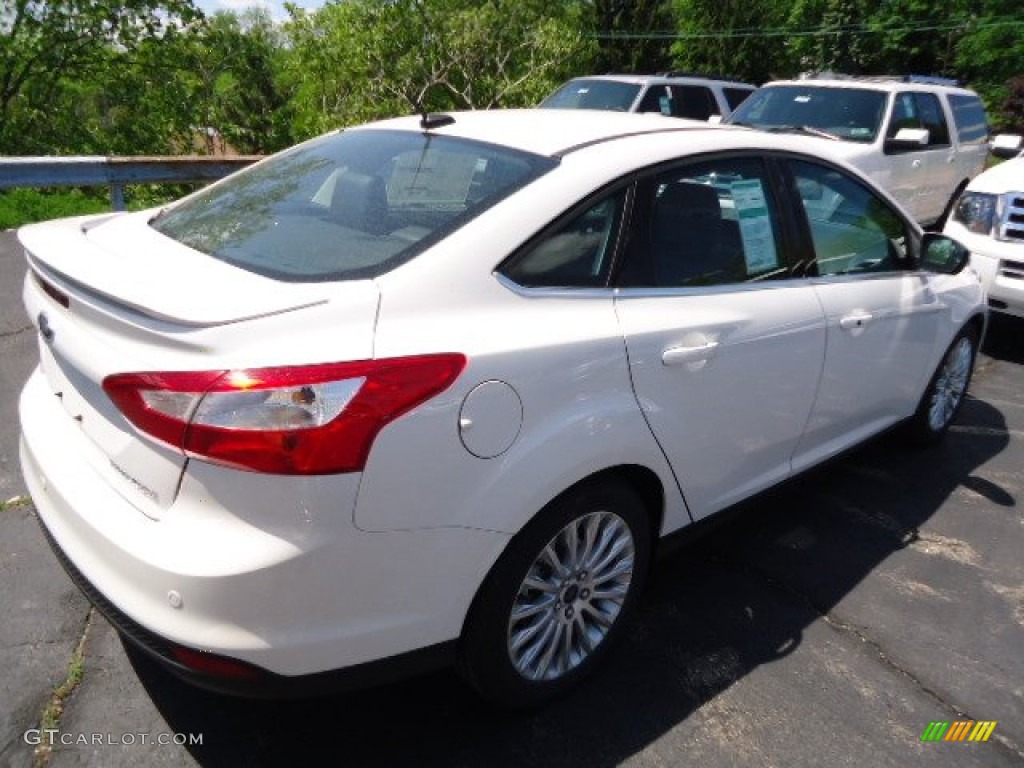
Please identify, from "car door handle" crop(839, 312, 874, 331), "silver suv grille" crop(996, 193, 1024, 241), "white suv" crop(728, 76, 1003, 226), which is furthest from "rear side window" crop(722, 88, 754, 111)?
"car door handle" crop(839, 312, 874, 331)

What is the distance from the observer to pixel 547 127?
9.19 ft

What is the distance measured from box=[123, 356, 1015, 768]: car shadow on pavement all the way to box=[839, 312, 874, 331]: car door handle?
0.64 metres

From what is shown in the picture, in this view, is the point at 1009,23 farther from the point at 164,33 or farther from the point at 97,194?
the point at 97,194

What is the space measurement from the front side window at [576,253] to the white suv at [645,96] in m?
7.68

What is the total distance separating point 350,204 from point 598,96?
8418 mm

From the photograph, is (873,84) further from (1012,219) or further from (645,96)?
(1012,219)

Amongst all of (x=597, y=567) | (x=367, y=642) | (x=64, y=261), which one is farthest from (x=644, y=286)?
(x=64, y=261)

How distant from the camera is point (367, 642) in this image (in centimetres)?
195

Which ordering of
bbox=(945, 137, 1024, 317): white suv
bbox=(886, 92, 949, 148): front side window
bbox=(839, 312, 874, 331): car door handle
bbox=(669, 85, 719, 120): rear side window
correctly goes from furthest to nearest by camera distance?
1. bbox=(669, 85, 719, 120): rear side window
2. bbox=(886, 92, 949, 148): front side window
3. bbox=(945, 137, 1024, 317): white suv
4. bbox=(839, 312, 874, 331): car door handle

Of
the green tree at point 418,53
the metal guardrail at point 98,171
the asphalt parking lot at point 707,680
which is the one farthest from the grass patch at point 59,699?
the green tree at point 418,53

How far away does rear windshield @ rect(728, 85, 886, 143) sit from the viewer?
8023mm

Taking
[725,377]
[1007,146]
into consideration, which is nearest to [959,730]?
[725,377]

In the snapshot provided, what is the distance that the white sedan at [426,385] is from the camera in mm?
1819

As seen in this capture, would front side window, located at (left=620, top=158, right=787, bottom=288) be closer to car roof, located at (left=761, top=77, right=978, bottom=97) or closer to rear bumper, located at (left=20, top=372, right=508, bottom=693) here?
rear bumper, located at (left=20, top=372, right=508, bottom=693)
